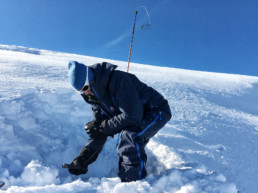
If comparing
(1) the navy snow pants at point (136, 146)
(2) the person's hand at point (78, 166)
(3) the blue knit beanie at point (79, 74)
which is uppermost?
(3) the blue knit beanie at point (79, 74)

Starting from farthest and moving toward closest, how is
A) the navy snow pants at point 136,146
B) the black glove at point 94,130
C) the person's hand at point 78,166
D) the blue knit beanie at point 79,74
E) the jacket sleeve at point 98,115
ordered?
the jacket sleeve at point 98,115
the black glove at point 94,130
the person's hand at point 78,166
the navy snow pants at point 136,146
the blue knit beanie at point 79,74

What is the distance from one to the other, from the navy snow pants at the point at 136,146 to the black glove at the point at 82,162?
0.37 meters

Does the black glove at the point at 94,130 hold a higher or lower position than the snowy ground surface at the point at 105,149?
higher

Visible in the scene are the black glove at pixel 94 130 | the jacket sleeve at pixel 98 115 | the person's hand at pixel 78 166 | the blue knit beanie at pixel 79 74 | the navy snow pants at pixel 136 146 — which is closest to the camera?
the blue knit beanie at pixel 79 74

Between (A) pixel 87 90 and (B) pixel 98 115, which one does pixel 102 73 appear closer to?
(A) pixel 87 90

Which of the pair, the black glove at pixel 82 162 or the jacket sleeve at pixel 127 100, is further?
the black glove at pixel 82 162

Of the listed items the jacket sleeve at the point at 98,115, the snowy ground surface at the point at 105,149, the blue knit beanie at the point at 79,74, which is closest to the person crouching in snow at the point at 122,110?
the blue knit beanie at the point at 79,74

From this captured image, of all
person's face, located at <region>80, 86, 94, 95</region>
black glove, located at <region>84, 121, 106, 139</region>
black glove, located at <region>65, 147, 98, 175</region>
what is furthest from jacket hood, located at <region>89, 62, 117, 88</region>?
black glove, located at <region>65, 147, 98, 175</region>

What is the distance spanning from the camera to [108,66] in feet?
5.95

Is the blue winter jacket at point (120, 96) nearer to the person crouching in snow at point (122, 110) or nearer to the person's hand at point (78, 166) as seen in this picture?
the person crouching in snow at point (122, 110)

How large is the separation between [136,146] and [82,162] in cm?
62

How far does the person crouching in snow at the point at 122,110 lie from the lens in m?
1.73

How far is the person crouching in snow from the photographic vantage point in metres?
1.73

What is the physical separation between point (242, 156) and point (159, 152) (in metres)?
1.11
